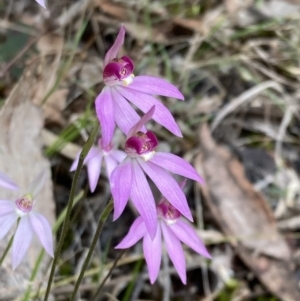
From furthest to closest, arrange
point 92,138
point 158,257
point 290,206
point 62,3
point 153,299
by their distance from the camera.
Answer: point 62,3
point 290,206
point 153,299
point 158,257
point 92,138

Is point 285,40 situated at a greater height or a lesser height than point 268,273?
greater

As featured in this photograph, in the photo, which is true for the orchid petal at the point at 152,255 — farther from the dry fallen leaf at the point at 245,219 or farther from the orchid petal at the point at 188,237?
the dry fallen leaf at the point at 245,219

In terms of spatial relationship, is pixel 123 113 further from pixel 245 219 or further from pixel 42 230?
pixel 245 219

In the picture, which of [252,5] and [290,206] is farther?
[252,5]

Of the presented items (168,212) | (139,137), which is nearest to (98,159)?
(168,212)

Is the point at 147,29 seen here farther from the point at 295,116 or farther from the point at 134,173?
the point at 134,173

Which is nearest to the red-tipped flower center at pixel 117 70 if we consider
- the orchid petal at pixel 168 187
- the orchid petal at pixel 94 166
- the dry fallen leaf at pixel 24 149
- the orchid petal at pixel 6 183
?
the orchid petal at pixel 168 187

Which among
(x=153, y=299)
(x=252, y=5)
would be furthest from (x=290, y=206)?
(x=252, y=5)

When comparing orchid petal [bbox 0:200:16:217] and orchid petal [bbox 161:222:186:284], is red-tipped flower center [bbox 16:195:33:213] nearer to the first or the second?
orchid petal [bbox 0:200:16:217]

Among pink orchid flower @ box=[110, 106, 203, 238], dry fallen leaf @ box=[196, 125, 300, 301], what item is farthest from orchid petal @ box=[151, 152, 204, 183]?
dry fallen leaf @ box=[196, 125, 300, 301]
